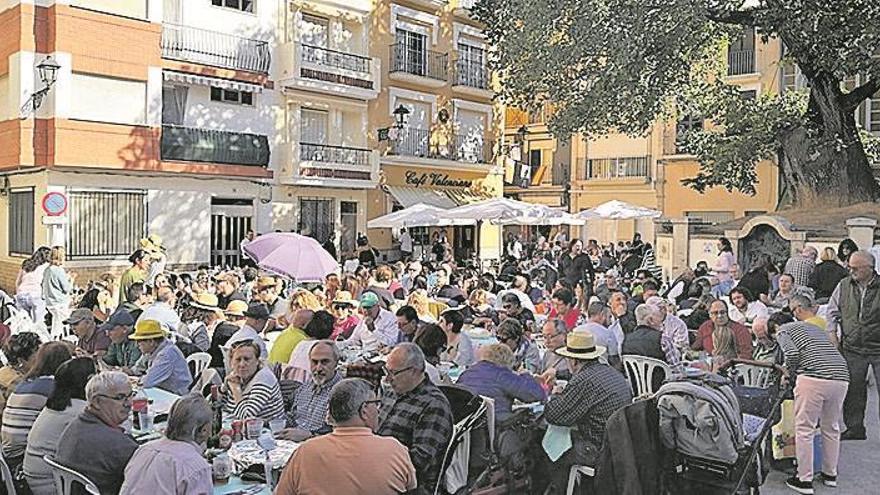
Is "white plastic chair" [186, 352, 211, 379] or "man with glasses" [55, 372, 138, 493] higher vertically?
"man with glasses" [55, 372, 138, 493]

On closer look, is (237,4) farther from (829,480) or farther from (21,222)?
(829,480)

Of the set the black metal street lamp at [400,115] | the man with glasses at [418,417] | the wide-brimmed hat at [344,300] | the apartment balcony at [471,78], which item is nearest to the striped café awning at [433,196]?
the black metal street lamp at [400,115]

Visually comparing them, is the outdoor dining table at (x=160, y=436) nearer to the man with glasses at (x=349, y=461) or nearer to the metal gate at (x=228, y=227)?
the man with glasses at (x=349, y=461)

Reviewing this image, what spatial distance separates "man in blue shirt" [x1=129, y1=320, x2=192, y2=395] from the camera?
734 centimetres

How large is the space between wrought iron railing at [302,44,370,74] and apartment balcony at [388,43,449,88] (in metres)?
1.79

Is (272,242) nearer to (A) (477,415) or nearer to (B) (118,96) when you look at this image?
(A) (477,415)

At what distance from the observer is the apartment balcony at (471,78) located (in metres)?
31.9

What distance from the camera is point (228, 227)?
25.0 m

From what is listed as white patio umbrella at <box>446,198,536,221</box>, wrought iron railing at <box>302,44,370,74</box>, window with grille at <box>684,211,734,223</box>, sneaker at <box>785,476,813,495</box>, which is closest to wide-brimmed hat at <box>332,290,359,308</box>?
sneaker at <box>785,476,813,495</box>

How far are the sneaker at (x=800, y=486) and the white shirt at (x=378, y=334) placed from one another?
4265mm

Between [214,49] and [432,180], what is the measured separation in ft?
32.6

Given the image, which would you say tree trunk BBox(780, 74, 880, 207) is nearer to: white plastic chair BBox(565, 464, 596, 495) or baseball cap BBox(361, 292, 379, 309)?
baseball cap BBox(361, 292, 379, 309)

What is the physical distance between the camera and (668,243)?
23.2 m

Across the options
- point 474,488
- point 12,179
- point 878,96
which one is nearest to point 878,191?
point 878,96
